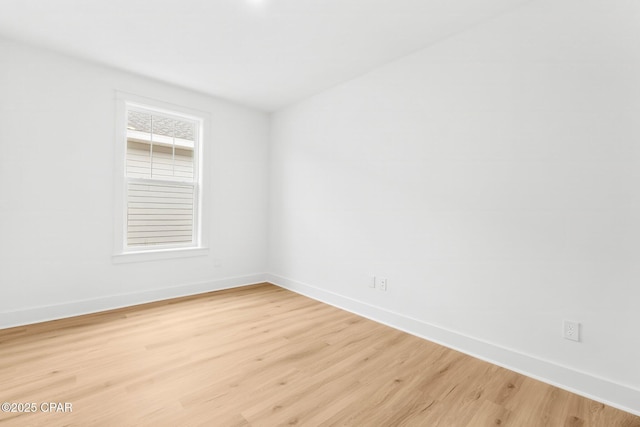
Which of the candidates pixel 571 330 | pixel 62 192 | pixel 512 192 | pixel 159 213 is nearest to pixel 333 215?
pixel 512 192

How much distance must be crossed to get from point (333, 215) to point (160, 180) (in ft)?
7.28

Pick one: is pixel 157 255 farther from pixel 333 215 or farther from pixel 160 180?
pixel 333 215

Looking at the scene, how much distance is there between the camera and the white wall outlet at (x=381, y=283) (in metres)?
3.02

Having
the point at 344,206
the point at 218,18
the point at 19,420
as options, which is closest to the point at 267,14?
the point at 218,18

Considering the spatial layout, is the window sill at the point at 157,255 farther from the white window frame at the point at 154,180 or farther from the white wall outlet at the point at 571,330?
the white wall outlet at the point at 571,330

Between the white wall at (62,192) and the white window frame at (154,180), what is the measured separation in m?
0.06

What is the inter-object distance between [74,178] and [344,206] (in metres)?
2.89

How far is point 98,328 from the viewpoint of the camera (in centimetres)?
273

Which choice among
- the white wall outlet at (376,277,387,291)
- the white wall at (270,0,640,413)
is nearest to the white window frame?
the white wall at (270,0,640,413)

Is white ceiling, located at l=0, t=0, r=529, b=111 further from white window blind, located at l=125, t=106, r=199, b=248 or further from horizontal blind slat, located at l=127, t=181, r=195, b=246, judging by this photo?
horizontal blind slat, located at l=127, t=181, r=195, b=246

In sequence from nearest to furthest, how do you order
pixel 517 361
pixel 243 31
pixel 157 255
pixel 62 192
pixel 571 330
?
1. pixel 571 330
2. pixel 517 361
3. pixel 243 31
4. pixel 62 192
5. pixel 157 255

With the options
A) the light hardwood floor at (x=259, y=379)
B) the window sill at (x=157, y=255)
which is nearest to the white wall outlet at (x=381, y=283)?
the light hardwood floor at (x=259, y=379)

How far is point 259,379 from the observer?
1965mm

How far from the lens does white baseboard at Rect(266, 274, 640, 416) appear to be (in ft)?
5.76
